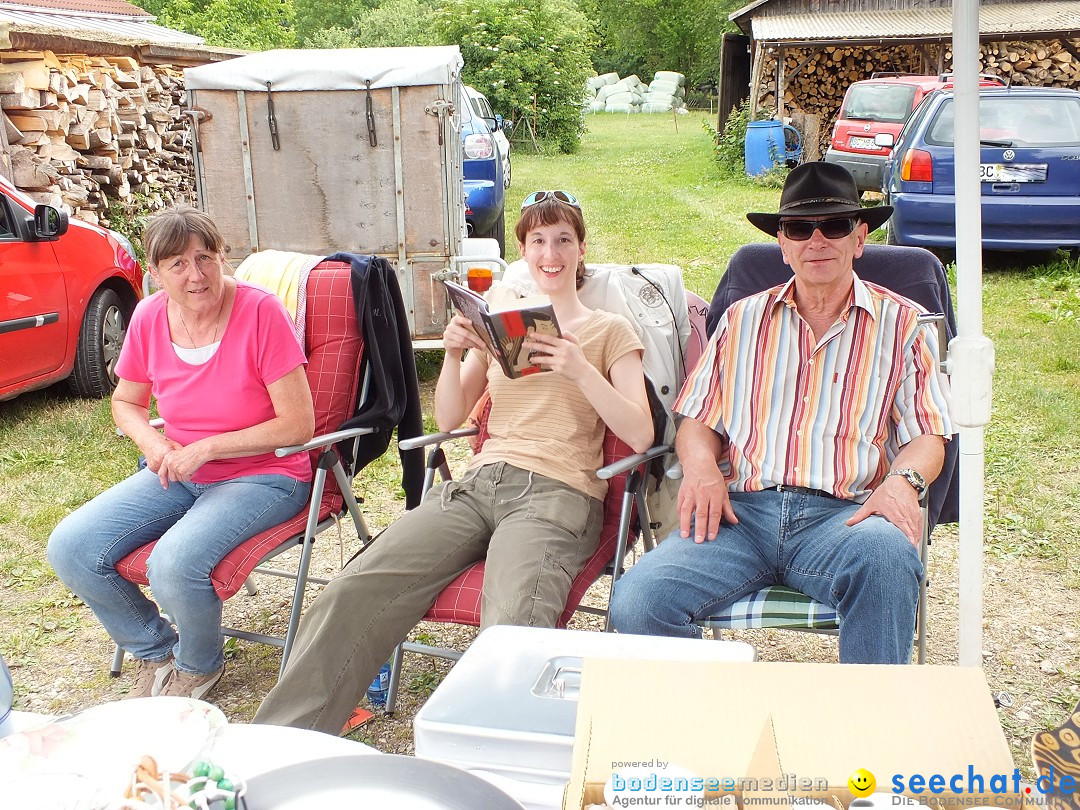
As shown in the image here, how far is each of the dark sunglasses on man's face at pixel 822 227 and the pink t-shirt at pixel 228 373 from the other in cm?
151

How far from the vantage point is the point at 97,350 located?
6152 millimetres

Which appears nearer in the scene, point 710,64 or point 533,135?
point 533,135

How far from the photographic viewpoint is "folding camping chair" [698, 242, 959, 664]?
2535mm

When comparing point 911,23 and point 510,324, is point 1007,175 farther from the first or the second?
point 911,23

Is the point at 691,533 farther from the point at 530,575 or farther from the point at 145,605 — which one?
the point at 145,605

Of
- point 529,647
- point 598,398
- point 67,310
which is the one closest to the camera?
point 529,647

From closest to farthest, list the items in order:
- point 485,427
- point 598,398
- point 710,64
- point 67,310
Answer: point 598,398 → point 485,427 → point 67,310 → point 710,64

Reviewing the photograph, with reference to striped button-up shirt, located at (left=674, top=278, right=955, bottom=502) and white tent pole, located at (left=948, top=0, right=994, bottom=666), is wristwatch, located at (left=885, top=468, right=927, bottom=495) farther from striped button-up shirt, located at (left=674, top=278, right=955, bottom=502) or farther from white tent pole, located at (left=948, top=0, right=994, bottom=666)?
white tent pole, located at (left=948, top=0, right=994, bottom=666)

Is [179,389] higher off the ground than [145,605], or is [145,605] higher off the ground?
[179,389]

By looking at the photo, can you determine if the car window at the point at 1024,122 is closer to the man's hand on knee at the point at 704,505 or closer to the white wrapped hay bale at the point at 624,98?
the man's hand on knee at the point at 704,505

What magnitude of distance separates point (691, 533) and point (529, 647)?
46.7 inches

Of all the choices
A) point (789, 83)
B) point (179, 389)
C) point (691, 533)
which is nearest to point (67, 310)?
point (179, 389)

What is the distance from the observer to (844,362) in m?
2.77

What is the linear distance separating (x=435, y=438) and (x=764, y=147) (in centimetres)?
1375
